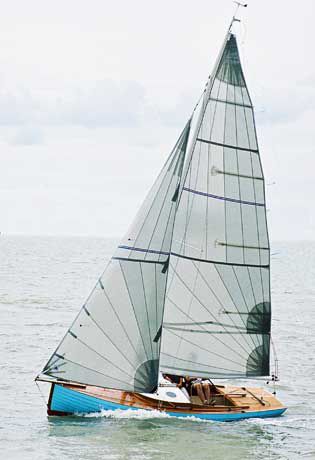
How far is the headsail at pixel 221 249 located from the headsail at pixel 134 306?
0.39 m

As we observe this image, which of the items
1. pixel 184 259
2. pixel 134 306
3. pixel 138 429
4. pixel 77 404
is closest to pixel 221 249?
pixel 184 259

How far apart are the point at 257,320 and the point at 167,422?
3.72 meters

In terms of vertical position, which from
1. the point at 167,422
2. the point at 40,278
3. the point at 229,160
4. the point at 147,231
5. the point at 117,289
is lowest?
the point at 167,422

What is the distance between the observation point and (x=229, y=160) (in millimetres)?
24000

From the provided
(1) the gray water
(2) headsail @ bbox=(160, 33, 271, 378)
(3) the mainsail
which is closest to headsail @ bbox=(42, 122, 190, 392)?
(3) the mainsail

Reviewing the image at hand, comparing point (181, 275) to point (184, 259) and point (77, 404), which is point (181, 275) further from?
point (77, 404)

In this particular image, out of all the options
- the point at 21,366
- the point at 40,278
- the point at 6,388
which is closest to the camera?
the point at 6,388

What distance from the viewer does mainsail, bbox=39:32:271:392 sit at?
2372 centimetres

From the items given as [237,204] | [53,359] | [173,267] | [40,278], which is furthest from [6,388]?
[40,278]

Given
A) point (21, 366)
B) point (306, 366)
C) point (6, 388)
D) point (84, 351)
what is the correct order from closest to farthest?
point (84, 351), point (6, 388), point (21, 366), point (306, 366)

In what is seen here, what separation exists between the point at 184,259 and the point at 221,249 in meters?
1.04

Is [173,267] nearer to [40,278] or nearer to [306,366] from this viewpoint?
[306,366]

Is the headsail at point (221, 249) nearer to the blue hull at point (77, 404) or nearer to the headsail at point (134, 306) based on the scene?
the headsail at point (134, 306)

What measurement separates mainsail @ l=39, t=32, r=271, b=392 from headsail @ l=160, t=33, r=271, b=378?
27 millimetres
